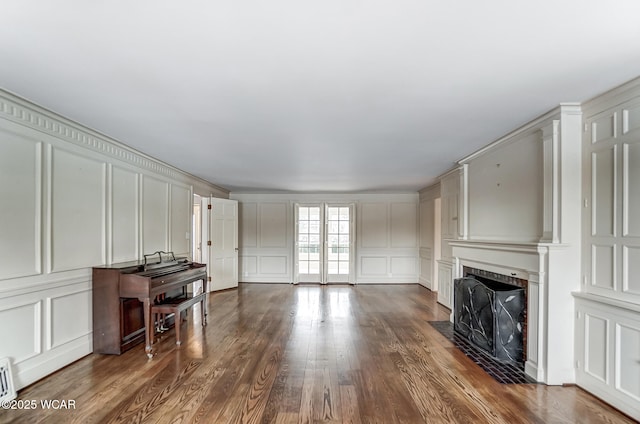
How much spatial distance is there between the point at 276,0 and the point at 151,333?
343cm

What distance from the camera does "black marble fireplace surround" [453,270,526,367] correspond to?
3227mm

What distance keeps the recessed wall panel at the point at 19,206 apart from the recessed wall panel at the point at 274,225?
5.63 m

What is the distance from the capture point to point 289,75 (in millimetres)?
2156

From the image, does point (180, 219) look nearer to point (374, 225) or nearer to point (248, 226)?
point (248, 226)

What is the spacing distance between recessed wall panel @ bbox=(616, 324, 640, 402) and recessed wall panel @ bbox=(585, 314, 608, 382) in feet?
0.33

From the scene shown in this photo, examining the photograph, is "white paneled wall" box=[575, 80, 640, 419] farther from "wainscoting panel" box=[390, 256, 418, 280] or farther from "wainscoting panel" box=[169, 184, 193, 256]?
"wainscoting panel" box=[390, 256, 418, 280]

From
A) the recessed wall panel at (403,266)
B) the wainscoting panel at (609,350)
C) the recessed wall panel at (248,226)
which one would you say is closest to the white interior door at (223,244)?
the recessed wall panel at (248,226)

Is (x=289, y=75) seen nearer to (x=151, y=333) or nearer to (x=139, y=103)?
(x=139, y=103)

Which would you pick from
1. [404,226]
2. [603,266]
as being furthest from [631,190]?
[404,226]

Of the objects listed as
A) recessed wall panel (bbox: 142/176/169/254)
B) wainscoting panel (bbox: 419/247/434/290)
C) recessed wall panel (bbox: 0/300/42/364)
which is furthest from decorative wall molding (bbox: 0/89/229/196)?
wainscoting panel (bbox: 419/247/434/290)

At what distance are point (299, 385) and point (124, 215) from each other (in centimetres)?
295

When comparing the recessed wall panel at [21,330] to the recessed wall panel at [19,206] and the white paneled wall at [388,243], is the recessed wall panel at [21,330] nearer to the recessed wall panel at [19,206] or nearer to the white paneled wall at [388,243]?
the recessed wall panel at [19,206]

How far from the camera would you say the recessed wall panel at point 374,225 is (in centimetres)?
833

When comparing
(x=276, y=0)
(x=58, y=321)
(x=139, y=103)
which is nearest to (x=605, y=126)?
(x=276, y=0)
